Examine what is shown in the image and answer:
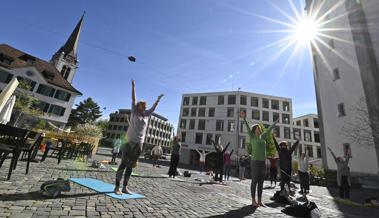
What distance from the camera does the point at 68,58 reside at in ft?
148

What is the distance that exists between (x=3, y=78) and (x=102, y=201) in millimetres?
36916

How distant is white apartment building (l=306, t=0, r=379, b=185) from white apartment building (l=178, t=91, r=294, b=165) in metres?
19.4

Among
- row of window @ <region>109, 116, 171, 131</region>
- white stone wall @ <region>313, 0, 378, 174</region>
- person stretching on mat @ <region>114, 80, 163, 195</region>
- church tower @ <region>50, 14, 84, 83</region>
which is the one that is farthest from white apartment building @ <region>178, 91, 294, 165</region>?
person stretching on mat @ <region>114, 80, 163, 195</region>

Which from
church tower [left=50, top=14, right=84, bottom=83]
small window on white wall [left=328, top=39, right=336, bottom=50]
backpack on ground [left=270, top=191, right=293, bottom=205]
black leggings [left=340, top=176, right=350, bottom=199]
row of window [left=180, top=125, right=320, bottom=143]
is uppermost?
church tower [left=50, top=14, right=84, bottom=83]

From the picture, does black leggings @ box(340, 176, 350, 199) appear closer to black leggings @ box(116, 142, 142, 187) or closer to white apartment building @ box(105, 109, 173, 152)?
black leggings @ box(116, 142, 142, 187)

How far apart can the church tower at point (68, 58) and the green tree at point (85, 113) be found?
1686 cm

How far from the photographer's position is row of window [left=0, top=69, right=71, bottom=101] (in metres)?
28.7

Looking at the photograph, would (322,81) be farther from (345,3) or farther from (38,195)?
(38,195)

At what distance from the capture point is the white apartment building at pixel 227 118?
138 feet

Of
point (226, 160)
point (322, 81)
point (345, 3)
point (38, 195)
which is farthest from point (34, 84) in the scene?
point (345, 3)

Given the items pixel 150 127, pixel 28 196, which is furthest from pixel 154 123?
pixel 28 196

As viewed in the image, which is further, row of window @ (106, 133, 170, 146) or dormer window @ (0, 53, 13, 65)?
row of window @ (106, 133, 170, 146)

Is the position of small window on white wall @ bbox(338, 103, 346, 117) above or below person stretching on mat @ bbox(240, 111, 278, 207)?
above

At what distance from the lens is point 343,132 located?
64.6 ft
